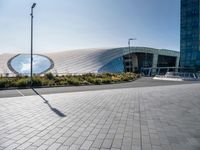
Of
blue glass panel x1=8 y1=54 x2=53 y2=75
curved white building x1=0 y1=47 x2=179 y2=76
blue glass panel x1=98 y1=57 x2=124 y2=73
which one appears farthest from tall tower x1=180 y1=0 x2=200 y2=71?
blue glass panel x1=8 y1=54 x2=53 y2=75

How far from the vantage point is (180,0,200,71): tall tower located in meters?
56.2

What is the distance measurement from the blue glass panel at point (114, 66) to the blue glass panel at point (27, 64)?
1281cm

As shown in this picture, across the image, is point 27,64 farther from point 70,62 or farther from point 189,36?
point 189,36

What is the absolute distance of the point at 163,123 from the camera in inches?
273

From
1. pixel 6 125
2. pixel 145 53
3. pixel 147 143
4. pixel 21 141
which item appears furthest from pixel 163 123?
pixel 145 53

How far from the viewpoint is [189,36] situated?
57.5 m

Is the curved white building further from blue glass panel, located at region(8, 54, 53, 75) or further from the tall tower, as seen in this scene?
the tall tower

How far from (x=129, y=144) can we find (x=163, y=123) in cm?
239

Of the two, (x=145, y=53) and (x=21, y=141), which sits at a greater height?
(x=145, y=53)

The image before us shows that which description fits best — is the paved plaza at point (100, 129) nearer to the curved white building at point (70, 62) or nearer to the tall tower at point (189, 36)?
the curved white building at point (70, 62)

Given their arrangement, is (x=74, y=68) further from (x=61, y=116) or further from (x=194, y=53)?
(x=61, y=116)

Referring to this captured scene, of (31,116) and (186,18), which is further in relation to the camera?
(186,18)

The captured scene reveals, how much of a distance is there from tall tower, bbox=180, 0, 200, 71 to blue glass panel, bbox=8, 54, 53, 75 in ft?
115

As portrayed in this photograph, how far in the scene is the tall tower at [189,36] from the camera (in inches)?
2212
